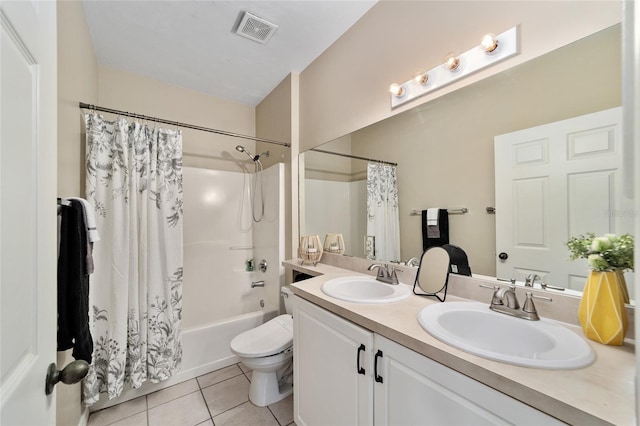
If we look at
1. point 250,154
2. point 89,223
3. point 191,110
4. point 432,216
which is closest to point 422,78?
point 432,216

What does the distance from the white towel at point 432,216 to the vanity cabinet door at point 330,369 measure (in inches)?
A: 27.5

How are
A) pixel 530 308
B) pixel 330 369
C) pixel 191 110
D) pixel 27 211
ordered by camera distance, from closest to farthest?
pixel 27 211
pixel 530 308
pixel 330 369
pixel 191 110

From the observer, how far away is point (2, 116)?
42 cm

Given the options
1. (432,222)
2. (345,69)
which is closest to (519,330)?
(432,222)

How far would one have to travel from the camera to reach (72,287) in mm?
909

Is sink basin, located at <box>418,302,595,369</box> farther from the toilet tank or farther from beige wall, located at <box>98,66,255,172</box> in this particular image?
beige wall, located at <box>98,66,255,172</box>

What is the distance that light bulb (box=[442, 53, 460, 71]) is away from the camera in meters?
1.21

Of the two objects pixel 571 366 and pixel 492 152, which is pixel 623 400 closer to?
pixel 571 366

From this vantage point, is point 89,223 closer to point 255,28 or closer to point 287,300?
point 287,300

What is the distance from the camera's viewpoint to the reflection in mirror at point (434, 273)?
117 cm

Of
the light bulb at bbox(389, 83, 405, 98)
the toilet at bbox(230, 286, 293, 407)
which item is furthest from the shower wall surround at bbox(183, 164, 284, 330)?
the light bulb at bbox(389, 83, 405, 98)

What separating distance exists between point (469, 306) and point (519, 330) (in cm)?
17

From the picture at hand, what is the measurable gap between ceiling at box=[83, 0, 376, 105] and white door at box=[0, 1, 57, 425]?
1.27 m

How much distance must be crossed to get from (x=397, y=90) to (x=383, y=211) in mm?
739
